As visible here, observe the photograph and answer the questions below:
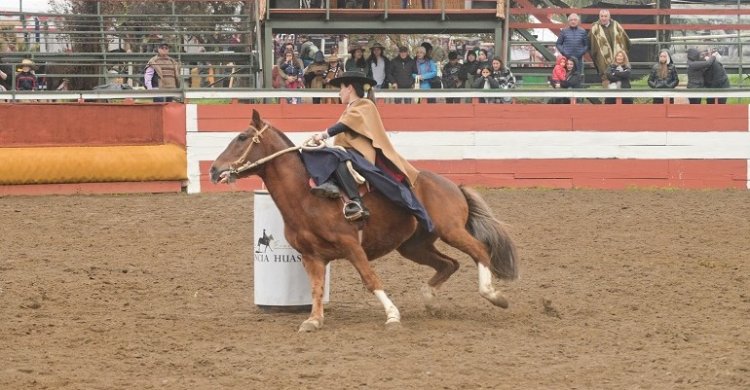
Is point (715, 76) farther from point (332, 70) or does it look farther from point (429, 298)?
point (429, 298)

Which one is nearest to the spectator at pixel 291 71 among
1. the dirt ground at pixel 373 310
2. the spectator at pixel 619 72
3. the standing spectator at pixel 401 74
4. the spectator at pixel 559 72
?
the standing spectator at pixel 401 74

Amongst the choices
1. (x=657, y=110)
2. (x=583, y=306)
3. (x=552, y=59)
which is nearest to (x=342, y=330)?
(x=583, y=306)

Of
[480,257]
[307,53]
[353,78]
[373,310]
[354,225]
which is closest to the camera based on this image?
[354,225]

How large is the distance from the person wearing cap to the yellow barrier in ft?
26.7

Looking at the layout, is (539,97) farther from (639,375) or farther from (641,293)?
(639,375)

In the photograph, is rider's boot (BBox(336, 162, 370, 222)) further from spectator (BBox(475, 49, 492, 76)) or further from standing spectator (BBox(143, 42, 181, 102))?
standing spectator (BBox(143, 42, 181, 102))

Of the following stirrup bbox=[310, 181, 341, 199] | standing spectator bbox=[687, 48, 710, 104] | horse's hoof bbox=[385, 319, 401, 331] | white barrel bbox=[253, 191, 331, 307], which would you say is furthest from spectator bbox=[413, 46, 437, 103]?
horse's hoof bbox=[385, 319, 401, 331]

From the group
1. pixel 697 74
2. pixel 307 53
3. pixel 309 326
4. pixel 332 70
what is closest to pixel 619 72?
pixel 697 74

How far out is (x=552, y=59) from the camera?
22.8m

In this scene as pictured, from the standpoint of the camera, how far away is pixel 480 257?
9.30 metres

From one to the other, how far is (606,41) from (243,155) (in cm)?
1182

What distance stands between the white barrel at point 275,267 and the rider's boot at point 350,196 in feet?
3.36

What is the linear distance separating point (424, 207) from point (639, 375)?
2634 mm

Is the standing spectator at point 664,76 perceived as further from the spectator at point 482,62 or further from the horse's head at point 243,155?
the horse's head at point 243,155
